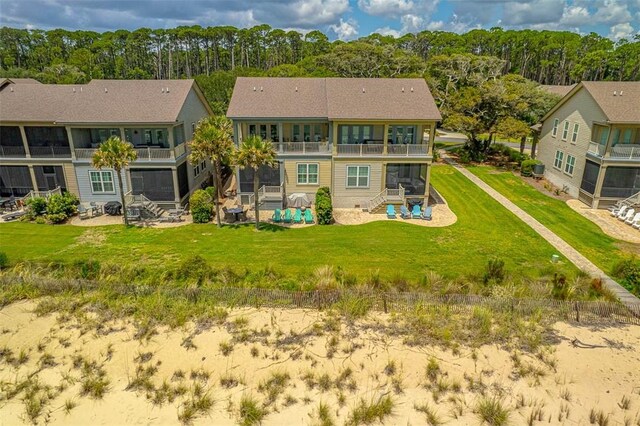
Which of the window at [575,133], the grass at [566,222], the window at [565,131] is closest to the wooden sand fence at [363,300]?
the grass at [566,222]

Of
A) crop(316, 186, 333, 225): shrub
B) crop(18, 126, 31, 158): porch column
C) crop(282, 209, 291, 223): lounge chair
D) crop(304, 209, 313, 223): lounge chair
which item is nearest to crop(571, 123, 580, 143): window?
crop(316, 186, 333, 225): shrub

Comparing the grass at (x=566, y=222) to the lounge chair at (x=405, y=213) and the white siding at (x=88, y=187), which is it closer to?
the lounge chair at (x=405, y=213)

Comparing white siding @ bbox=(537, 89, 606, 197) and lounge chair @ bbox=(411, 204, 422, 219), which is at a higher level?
white siding @ bbox=(537, 89, 606, 197)

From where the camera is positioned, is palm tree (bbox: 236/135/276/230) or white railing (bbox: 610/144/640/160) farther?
white railing (bbox: 610/144/640/160)

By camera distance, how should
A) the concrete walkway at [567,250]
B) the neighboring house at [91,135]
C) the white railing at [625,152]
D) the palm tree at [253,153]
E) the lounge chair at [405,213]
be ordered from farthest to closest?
the white railing at [625,152]
the neighboring house at [91,135]
the lounge chair at [405,213]
the palm tree at [253,153]
the concrete walkway at [567,250]

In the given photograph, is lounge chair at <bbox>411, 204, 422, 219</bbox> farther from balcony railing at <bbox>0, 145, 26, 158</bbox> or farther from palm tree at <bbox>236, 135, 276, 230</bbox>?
balcony railing at <bbox>0, 145, 26, 158</bbox>

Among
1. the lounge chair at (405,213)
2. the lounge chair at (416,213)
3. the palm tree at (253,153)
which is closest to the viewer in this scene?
the palm tree at (253,153)

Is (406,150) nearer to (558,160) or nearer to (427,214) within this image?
(427,214)
